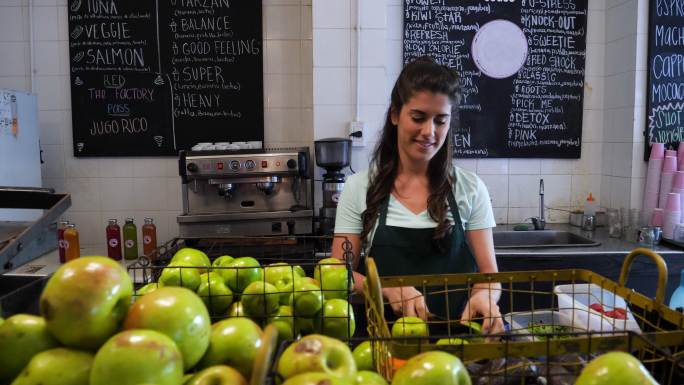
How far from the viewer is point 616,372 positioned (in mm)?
567

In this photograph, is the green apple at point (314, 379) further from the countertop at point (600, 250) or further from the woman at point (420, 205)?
the countertop at point (600, 250)

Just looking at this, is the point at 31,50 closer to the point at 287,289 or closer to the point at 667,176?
the point at 287,289

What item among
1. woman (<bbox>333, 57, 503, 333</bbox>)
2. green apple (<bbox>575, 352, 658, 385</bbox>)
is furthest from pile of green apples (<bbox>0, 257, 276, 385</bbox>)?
woman (<bbox>333, 57, 503, 333</bbox>)

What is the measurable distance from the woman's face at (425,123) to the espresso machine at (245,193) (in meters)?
1.18

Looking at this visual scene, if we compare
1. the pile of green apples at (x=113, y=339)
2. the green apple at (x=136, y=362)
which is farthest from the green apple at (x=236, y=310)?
the green apple at (x=136, y=362)

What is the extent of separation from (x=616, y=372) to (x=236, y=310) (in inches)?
23.5

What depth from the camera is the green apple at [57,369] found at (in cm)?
61

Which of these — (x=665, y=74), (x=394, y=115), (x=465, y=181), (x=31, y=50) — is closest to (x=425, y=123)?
(x=394, y=115)

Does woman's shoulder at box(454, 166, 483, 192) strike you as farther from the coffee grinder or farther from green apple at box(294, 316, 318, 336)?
the coffee grinder

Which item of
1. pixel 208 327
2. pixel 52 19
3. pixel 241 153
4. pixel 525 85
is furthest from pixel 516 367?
pixel 52 19

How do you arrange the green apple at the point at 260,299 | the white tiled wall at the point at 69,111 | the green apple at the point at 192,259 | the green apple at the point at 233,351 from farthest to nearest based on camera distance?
the white tiled wall at the point at 69,111, the green apple at the point at 192,259, the green apple at the point at 260,299, the green apple at the point at 233,351

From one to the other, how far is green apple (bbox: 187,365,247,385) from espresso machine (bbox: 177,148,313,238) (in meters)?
2.06

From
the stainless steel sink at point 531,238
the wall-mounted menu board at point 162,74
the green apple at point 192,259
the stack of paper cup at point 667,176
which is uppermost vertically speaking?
the wall-mounted menu board at point 162,74

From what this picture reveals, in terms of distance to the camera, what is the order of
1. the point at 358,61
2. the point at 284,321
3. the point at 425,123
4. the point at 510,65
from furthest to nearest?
1. the point at 510,65
2. the point at 358,61
3. the point at 425,123
4. the point at 284,321
